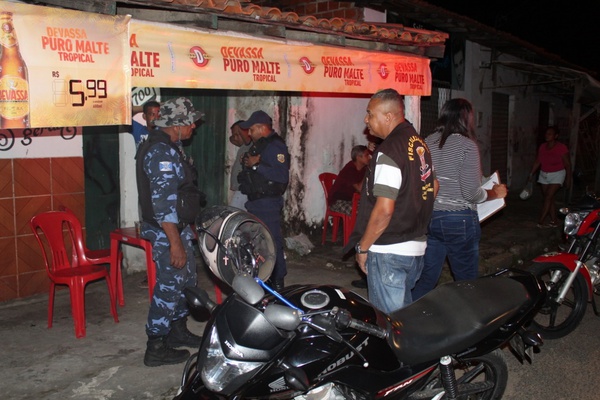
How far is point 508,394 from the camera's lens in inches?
169

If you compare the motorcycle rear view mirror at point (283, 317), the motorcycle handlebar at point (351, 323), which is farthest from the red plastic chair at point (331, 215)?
the motorcycle rear view mirror at point (283, 317)

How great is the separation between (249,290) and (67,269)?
3291mm

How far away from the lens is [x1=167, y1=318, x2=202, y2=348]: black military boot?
4.73 m

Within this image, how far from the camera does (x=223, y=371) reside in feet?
8.13

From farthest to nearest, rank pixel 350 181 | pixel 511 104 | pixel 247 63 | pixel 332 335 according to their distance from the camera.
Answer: pixel 511 104, pixel 350 181, pixel 247 63, pixel 332 335

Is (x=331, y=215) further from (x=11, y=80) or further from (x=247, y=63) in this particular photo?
(x=11, y=80)

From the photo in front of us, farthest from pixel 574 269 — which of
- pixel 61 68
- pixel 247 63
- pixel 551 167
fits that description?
pixel 551 167

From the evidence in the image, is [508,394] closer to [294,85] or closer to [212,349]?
[212,349]

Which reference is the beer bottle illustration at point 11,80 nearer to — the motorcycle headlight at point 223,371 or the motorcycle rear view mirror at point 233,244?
the motorcycle rear view mirror at point 233,244

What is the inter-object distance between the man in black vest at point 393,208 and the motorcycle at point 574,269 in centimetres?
201

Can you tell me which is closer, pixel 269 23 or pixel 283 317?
pixel 283 317

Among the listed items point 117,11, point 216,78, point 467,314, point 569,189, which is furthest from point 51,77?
point 569,189

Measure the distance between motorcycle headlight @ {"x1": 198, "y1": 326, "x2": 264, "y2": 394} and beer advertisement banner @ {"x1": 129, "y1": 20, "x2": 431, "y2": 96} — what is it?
2569mm

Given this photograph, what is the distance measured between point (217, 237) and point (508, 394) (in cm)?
279
